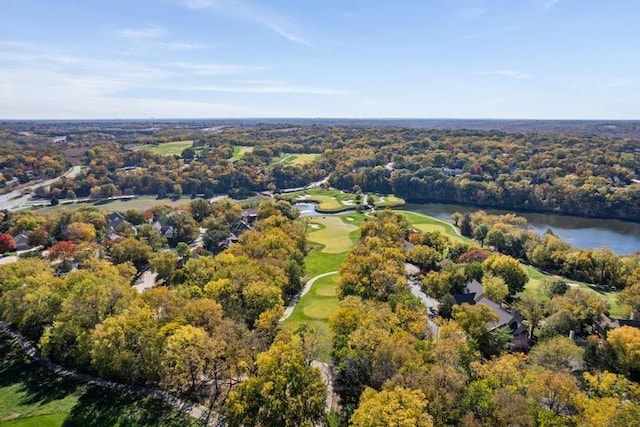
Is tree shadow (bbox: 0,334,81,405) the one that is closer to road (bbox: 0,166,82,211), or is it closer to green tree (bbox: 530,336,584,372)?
green tree (bbox: 530,336,584,372)

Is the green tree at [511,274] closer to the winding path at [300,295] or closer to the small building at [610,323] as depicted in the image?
the small building at [610,323]

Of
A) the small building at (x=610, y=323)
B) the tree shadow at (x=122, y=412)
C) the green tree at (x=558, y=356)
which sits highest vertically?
the green tree at (x=558, y=356)

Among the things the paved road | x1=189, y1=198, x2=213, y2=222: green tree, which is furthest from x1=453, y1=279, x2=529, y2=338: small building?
x1=189, y1=198, x2=213, y2=222: green tree

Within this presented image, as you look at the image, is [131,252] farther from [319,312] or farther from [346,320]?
[346,320]

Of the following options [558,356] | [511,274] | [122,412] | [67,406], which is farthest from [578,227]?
[67,406]

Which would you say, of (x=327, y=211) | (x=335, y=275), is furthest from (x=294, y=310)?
(x=327, y=211)

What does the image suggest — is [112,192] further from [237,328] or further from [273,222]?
[237,328]

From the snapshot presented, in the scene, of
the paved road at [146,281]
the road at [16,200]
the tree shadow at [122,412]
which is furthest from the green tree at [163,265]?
the road at [16,200]
